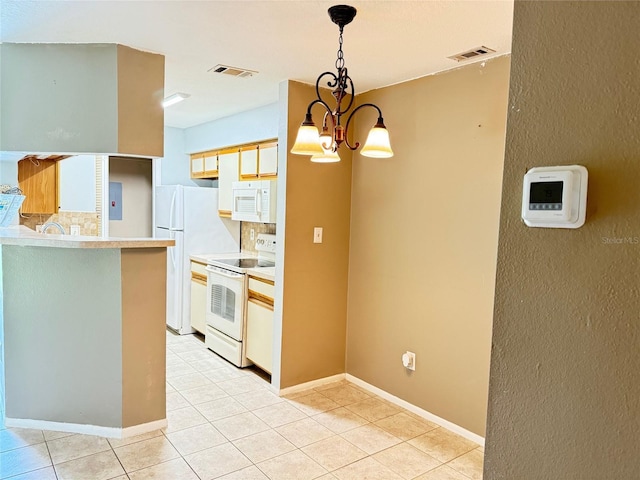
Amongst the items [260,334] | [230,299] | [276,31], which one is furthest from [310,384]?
[276,31]

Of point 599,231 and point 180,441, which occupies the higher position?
point 599,231

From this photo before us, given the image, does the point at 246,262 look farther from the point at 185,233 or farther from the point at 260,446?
the point at 260,446

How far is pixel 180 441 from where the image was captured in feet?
8.54

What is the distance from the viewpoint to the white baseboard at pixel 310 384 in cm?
335

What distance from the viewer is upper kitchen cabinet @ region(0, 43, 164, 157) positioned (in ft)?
8.55

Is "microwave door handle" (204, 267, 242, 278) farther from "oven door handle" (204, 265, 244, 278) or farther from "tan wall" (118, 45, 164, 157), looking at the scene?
"tan wall" (118, 45, 164, 157)

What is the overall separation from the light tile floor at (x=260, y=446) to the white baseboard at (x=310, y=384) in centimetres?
8

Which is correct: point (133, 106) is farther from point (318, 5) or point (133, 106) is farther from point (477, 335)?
point (477, 335)

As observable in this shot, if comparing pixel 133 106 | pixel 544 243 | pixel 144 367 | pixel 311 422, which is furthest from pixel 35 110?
pixel 544 243

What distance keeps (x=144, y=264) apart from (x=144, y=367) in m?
0.63

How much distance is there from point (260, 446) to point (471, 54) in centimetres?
258

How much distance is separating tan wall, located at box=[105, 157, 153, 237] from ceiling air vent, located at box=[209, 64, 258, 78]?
2.91 m

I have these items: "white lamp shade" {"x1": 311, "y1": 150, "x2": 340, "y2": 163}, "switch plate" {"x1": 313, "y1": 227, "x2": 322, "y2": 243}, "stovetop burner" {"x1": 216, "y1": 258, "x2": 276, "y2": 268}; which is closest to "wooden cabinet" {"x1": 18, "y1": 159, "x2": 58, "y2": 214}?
"stovetop burner" {"x1": 216, "y1": 258, "x2": 276, "y2": 268}

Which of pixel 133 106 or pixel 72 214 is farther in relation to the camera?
pixel 72 214
